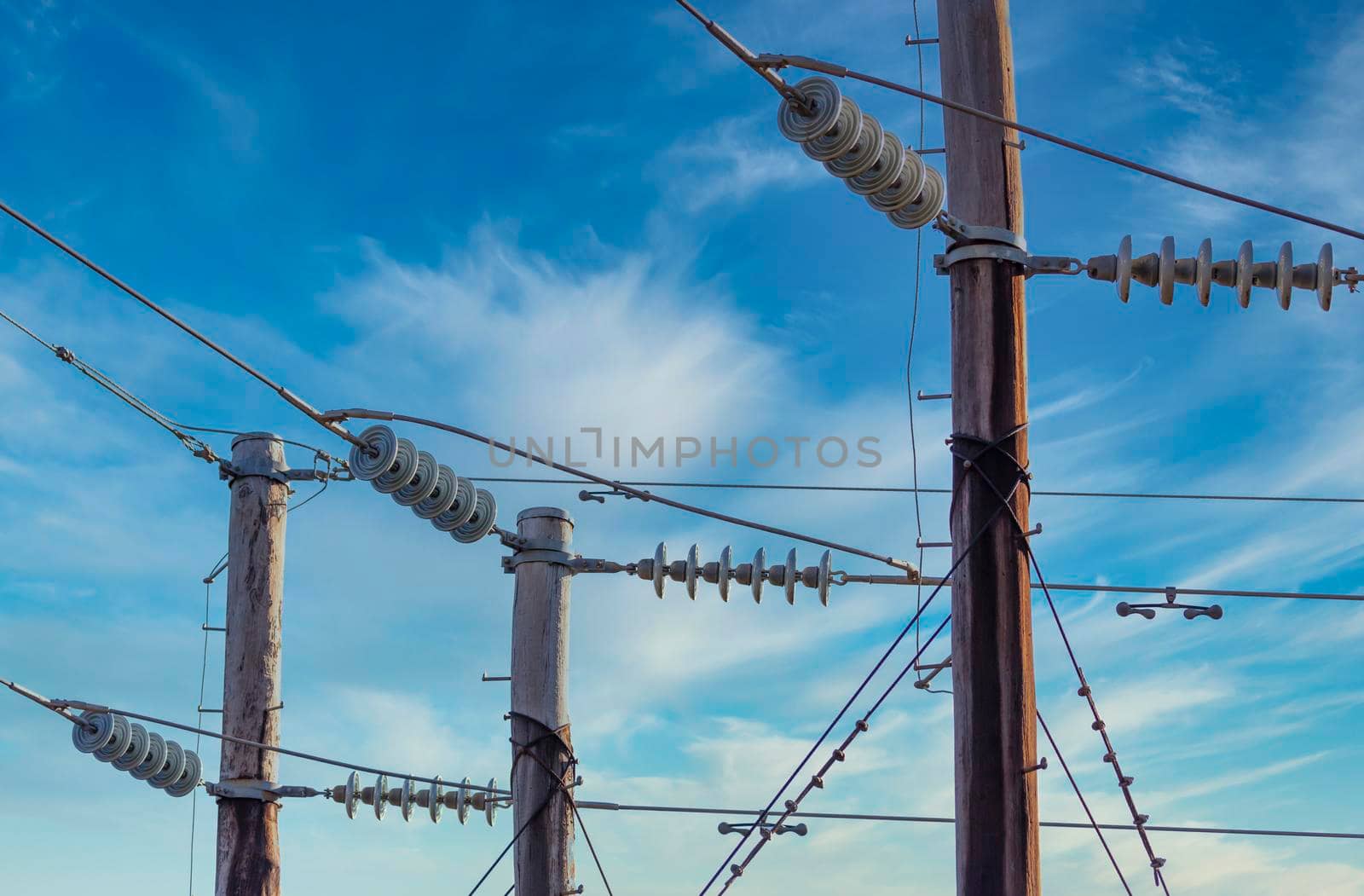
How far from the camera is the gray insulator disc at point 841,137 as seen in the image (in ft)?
22.2

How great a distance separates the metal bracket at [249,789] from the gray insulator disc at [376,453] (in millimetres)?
2024

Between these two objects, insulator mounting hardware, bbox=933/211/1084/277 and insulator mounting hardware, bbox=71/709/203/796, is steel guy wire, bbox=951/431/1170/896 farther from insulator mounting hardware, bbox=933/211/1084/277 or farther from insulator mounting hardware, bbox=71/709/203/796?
insulator mounting hardware, bbox=71/709/203/796

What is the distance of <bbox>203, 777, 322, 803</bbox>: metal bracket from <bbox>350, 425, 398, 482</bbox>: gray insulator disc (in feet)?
6.64

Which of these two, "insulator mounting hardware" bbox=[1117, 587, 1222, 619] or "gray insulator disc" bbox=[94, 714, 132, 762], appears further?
"gray insulator disc" bbox=[94, 714, 132, 762]

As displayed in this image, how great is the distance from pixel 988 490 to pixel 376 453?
13.0 ft

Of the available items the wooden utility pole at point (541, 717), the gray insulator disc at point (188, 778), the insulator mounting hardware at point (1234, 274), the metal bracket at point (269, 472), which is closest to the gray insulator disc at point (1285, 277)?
the insulator mounting hardware at point (1234, 274)

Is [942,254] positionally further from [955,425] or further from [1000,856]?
[1000,856]

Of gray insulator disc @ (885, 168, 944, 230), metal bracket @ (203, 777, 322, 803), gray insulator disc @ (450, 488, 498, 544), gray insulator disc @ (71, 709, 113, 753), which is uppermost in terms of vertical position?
gray insulator disc @ (885, 168, 944, 230)

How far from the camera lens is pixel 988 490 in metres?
6.92

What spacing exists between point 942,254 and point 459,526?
3.78 meters

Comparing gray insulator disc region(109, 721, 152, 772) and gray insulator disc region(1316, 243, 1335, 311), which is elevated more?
gray insulator disc region(1316, 243, 1335, 311)

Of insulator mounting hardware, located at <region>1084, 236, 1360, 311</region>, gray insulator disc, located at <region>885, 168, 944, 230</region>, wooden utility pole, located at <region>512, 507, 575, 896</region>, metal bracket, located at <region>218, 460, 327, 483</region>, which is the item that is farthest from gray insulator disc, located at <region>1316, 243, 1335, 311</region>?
metal bracket, located at <region>218, 460, 327, 483</region>

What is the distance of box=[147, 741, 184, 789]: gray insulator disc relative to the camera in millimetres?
9891

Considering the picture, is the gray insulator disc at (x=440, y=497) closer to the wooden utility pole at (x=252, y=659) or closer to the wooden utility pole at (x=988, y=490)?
the wooden utility pole at (x=252, y=659)
